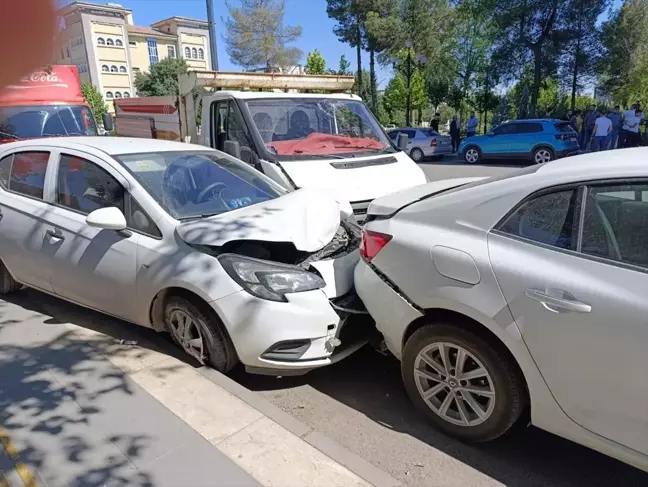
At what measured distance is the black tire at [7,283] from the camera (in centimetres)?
482

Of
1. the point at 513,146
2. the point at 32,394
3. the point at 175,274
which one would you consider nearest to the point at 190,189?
the point at 175,274

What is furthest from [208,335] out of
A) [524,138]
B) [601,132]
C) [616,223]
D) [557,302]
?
[601,132]

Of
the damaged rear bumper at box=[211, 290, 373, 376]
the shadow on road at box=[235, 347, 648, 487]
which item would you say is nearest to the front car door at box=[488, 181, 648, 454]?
the shadow on road at box=[235, 347, 648, 487]

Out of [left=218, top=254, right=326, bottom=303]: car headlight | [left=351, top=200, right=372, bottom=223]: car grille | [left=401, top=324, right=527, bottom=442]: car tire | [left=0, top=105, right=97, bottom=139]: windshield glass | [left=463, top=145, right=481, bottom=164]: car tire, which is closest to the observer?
[left=401, top=324, right=527, bottom=442]: car tire

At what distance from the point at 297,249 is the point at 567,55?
25.8 meters

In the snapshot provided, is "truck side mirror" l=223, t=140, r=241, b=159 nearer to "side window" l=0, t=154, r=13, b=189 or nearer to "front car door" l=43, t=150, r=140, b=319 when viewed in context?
"front car door" l=43, t=150, r=140, b=319

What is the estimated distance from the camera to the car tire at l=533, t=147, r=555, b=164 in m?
15.5

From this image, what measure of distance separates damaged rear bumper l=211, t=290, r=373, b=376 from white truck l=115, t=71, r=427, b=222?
200 cm

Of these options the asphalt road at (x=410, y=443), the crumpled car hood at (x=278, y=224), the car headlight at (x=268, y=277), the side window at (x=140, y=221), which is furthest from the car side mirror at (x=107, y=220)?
the asphalt road at (x=410, y=443)

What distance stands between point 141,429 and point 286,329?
3.33 ft

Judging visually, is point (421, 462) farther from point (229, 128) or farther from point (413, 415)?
point (229, 128)

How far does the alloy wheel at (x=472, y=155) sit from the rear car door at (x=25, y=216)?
622 inches

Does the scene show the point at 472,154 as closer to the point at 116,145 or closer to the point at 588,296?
the point at 116,145

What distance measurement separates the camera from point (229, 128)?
6570mm
